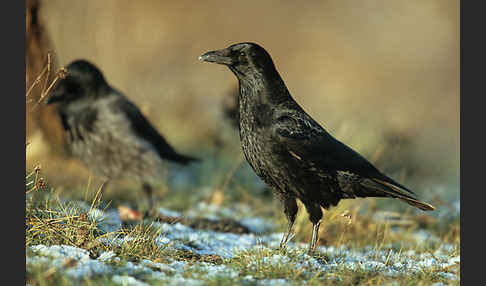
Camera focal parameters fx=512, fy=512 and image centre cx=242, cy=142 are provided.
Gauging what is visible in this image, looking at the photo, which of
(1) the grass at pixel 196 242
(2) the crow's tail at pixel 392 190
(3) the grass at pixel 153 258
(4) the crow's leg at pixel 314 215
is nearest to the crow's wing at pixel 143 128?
(1) the grass at pixel 196 242

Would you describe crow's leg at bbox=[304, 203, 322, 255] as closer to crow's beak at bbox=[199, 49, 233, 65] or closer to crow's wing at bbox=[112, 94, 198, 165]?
crow's beak at bbox=[199, 49, 233, 65]

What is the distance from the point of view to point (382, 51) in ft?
46.3

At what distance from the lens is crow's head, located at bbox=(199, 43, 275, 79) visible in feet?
12.9

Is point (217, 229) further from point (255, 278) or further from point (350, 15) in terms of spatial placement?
point (350, 15)

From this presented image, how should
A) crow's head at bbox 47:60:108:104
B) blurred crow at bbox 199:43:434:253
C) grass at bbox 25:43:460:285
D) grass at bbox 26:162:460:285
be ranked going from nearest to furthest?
grass at bbox 26:162:460:285, grass at bbox 25:43:460:285, blurred crow at bbox 199:43:434:253, crow's head at bbox 47:60:108:104

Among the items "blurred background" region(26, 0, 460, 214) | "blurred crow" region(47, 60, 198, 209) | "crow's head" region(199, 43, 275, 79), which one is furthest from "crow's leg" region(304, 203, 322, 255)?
"blurred crow" region(47, 60, 198, 209)

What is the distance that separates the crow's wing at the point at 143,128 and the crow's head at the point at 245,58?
2.38 metres

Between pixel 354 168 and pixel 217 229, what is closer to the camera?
pixel 354 168

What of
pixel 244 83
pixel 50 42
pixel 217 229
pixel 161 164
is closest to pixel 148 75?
pixel 50 42

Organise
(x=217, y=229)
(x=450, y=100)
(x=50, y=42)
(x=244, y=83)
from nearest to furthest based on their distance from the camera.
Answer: (x=244, y=83)
(x=217, y=229)
(x=50, y=42)
(x=450, y=100)

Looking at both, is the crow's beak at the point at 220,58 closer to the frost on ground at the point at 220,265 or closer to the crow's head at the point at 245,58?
the crow's head at the point at 245,58

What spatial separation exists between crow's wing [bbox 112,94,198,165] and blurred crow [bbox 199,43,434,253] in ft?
7.82

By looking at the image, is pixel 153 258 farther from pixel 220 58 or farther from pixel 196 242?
pixel 220 58

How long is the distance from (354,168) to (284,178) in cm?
59
